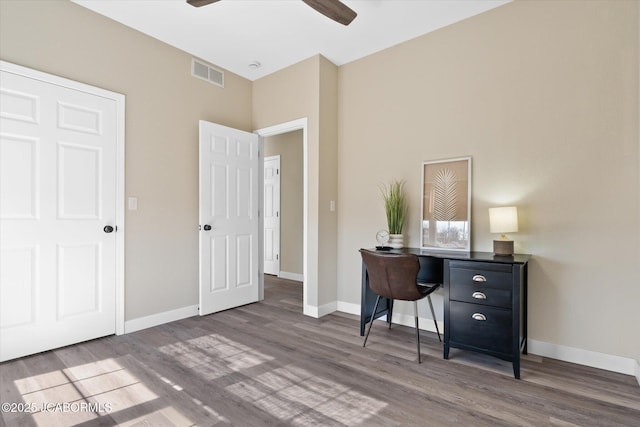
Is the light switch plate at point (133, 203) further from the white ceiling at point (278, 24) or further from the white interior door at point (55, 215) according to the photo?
the white ceiling at point (278, 24)

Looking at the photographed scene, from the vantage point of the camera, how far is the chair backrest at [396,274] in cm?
245

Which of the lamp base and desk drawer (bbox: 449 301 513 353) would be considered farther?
the lamp base

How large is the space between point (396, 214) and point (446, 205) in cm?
47

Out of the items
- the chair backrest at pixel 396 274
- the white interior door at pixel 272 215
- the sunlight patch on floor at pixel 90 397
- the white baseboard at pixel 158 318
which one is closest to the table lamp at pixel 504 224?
the chair backrest at pixel 396 274

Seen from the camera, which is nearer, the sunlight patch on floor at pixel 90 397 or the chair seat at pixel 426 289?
the sunlight patch on floor at pixel 90 397

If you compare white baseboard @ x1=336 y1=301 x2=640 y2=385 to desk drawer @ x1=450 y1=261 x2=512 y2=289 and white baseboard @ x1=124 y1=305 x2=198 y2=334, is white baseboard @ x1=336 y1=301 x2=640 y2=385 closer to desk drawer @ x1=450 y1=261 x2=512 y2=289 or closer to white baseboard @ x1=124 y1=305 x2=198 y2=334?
desk drawer @ x1=450 y1=261 x2=512 y2=289

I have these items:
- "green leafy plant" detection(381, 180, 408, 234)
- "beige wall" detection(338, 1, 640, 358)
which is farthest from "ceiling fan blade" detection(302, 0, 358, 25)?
"green leafy plant" detection(381, 180, 408, 234)

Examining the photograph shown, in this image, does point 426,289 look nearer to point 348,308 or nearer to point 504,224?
point 504,224

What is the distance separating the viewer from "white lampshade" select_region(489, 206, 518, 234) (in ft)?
8.11

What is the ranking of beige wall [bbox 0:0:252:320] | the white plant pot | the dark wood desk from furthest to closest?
the white plant pot
beige wall [bbox 0:0:252:320]
the dark wood desk

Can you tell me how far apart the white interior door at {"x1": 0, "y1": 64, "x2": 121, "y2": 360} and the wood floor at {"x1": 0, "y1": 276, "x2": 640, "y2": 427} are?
243 mm

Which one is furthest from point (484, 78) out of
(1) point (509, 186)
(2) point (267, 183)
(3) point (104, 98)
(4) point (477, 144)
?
(2) point (267, 183)

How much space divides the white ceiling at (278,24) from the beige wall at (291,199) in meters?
2.03

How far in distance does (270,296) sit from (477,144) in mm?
3159
